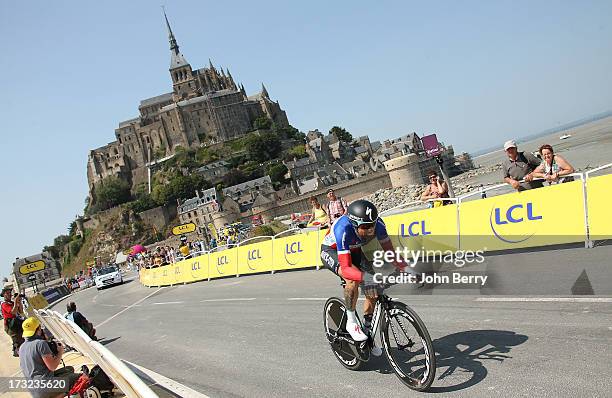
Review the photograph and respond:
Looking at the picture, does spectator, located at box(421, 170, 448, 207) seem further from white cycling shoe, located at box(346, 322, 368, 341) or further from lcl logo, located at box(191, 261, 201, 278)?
lcl logo, located at box(191, 261, 201, 278)

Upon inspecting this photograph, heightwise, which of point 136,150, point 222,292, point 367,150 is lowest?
point 222,292

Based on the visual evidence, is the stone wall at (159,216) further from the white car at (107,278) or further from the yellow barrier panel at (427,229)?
the yellow barrier panel at (427,229)

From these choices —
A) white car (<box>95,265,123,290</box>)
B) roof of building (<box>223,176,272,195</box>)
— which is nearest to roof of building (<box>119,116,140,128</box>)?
roof of building (<box>223,176,272,195</box>)

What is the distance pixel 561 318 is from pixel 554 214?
14.0 ft

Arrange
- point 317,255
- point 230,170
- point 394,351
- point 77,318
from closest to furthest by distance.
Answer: point 394,351 → point 77,318 → point 317,255 → point 230,170

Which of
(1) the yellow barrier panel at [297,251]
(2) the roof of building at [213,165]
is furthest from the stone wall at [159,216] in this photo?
Answer: (1) the yellow barrier panel at [297,251]

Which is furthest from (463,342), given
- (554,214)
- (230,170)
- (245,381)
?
(230,170)

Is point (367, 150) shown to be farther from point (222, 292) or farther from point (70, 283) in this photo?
point (222, 292)

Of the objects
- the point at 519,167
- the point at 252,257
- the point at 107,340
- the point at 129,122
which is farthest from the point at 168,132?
the point at 519,167

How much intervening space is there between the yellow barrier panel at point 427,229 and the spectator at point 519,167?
4.34ft

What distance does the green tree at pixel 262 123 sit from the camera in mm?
162500

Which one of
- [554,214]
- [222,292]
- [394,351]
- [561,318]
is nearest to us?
[394,351]

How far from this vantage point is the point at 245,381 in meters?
6.96

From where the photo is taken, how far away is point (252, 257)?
20.4 metres
